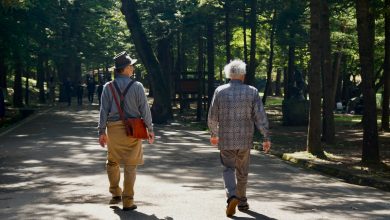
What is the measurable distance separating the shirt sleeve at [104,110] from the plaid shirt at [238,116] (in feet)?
4.25

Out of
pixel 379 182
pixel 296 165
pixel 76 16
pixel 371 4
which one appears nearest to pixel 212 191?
pixel 379 182

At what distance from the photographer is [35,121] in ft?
91.1

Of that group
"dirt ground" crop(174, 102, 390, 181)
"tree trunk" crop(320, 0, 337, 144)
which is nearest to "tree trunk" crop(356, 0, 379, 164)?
"dirt ground" crop(174, 102, 390, 181)

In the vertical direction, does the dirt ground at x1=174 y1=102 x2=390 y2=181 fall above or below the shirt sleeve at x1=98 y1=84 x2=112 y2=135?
below

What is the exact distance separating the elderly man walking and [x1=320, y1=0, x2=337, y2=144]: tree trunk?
10.7 meters

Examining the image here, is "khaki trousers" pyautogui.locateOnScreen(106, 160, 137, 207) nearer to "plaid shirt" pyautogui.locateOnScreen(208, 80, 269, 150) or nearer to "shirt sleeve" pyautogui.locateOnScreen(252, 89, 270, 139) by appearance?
"plaid shirt" pyautogui.locateOnScreen(208, 80, 269, 150)

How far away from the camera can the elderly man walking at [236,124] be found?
7.69m

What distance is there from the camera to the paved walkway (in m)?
7.81

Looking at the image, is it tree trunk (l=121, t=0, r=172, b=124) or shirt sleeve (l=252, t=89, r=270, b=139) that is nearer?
shirt sleeve (l=252, t=89, r=270, b=139)

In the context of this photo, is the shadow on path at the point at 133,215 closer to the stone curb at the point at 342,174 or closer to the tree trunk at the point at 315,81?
the stone curb at the point at 342,174

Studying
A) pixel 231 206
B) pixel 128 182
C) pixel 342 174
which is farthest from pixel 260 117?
pixel 342 174

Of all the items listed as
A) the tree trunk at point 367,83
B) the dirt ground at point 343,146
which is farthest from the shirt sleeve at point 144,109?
the tree trunk at point 367,83

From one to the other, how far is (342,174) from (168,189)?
166 inches

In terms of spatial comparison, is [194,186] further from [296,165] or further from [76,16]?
[76,16]
